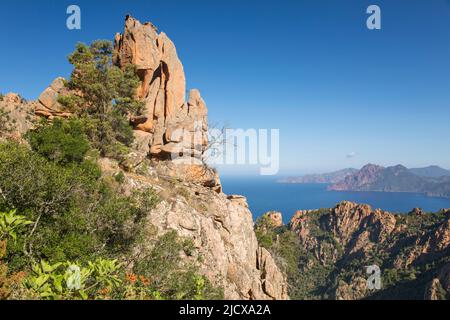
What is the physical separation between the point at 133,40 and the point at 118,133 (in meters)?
11.2

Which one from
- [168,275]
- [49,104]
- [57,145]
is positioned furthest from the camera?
[49,104]

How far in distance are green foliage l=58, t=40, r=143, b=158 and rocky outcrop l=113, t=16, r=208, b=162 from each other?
10.7ft

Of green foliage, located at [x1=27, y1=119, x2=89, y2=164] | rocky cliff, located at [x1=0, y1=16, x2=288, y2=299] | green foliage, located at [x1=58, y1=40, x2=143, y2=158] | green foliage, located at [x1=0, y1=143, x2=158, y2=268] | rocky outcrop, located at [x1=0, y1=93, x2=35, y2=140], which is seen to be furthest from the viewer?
rocky outcrop, located at [x1=0, y1=93, x2=35, y2=140]

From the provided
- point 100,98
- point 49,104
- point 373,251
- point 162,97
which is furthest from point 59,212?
point 373,251

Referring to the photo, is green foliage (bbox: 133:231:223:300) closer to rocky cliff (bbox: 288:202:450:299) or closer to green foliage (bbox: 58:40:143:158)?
green foliage (bbox: 58:40:143:158)

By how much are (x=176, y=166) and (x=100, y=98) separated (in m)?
8.27

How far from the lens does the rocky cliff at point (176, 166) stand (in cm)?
1803

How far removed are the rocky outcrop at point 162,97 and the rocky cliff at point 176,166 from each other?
0.09 meters

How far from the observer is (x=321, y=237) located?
4774 inches

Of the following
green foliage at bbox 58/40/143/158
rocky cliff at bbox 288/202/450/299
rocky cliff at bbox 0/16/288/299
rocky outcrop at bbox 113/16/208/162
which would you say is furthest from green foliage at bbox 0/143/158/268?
rocky cliff at bbox 288/202/450/299

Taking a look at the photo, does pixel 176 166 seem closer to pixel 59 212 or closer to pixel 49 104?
pixel 49 104

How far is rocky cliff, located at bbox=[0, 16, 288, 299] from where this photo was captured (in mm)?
18031

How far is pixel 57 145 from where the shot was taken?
14.4 meters
